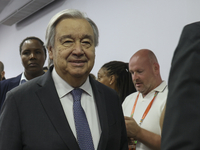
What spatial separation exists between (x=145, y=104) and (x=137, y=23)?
1.74 meters

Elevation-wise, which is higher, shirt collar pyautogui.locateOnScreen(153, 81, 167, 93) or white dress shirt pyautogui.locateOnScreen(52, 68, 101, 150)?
white dress shirt pyautogui.locateOnScreen(52, 68, 101, 150)

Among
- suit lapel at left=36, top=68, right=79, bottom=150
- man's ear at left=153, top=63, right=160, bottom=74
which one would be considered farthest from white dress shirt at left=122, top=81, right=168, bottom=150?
suit lapel at left=36, top=68, right=79, bottom=150

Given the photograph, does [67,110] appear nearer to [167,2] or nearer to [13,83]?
[13,83]

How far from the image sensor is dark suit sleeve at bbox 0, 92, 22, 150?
111 cm

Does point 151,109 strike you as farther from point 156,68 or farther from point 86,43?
point 86,43

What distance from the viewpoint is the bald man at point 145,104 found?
69.9 inches

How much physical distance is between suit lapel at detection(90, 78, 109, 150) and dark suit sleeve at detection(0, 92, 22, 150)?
382mm

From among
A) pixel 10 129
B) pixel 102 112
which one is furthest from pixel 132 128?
pixel 10 129

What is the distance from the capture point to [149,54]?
230 cm

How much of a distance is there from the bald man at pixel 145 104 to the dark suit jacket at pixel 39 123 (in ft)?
1.66

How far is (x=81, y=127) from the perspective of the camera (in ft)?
4.06

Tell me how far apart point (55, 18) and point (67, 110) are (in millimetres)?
492

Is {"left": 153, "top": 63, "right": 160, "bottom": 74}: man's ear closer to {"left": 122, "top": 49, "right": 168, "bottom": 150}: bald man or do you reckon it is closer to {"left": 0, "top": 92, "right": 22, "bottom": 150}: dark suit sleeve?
{"left": 122, "top": 49, "right": 168, "bottom": 150}: bald man

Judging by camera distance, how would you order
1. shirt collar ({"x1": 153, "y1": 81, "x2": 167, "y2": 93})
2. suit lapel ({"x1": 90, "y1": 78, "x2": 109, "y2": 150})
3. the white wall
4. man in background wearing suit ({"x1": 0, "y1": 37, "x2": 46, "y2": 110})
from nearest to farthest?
suit lapel ({"x1": 90, "y1": 78, "x2": 109, "y2": 150}), shirt collar ({"x1": 153, "y1": 81, "x2": 167, "y2": 93}), man in background wearing suit ({"x1": 0, "y1": 37, "x2": 46, "y2": 110}), the white wall
